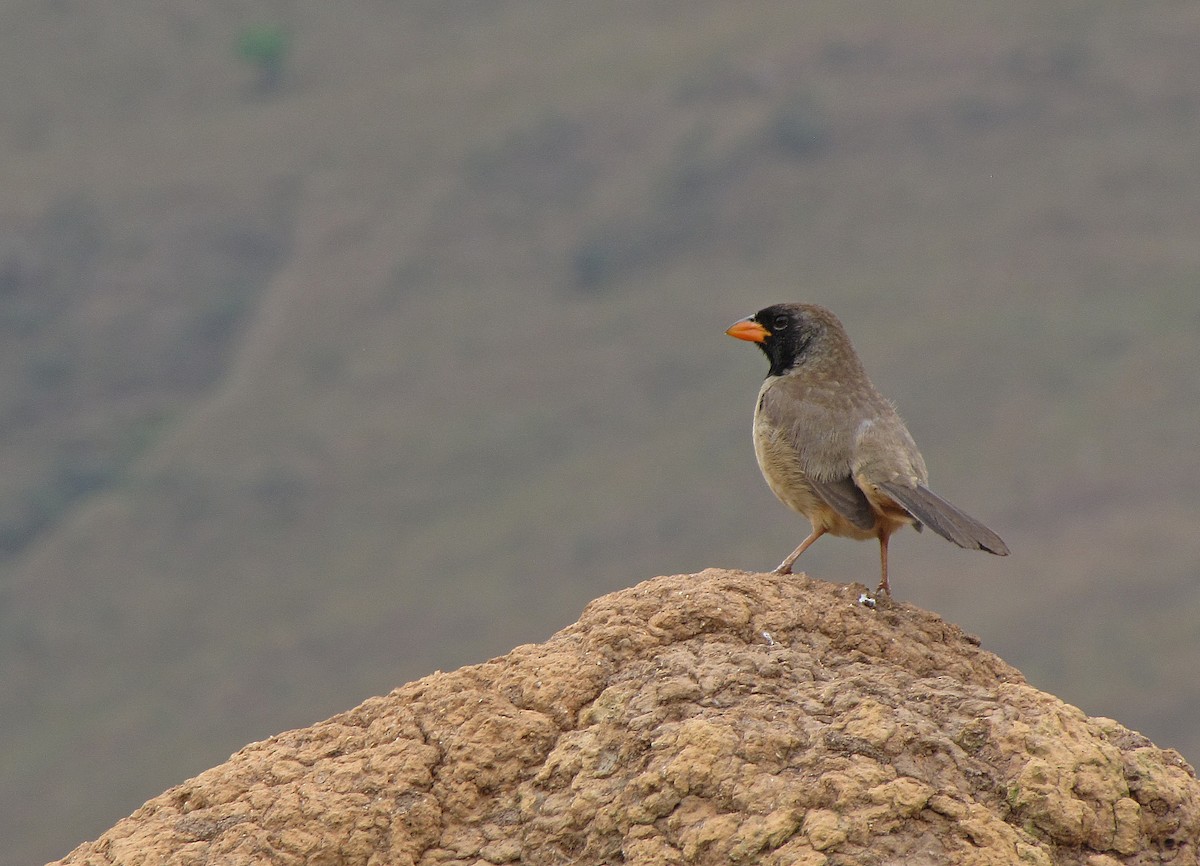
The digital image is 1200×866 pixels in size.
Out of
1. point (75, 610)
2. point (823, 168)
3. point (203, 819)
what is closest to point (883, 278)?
point (823, 168)

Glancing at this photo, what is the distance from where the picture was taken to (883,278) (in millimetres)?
75500

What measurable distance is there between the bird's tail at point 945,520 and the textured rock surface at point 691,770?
754 millimetres

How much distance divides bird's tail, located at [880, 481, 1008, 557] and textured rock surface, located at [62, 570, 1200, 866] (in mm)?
754

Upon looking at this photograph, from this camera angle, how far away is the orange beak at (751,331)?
9.28 metres

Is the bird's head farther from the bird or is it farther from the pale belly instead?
the pale belly

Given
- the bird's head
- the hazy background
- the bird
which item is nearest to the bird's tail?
the bird

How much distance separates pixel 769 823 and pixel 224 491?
6687cm

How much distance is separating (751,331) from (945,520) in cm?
206

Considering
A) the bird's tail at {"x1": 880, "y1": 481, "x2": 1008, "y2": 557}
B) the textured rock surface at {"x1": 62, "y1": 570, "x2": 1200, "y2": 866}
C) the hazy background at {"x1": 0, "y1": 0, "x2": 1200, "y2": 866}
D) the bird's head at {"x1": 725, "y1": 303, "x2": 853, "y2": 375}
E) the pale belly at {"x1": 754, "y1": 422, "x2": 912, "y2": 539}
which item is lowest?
the textured rock surface at {"x1": 62, "y1": 570, "x2": 1200, "y2": 866}

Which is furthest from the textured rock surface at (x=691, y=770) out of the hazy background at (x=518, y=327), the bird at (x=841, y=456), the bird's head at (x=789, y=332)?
the hazy background at (x=518, y=327)

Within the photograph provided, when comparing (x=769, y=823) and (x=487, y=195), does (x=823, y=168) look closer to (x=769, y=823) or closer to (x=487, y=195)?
(x=487, y=195)

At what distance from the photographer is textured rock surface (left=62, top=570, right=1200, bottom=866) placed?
560 cm

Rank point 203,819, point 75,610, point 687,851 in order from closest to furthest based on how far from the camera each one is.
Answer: point 687,851
point 203,819
point 75,610

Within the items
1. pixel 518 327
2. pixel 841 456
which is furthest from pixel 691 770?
pixel 518 327
